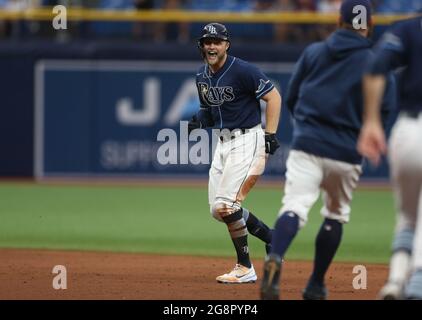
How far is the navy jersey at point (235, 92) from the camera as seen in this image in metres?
8.01

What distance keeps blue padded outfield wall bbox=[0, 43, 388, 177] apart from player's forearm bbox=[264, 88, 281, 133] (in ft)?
33.2

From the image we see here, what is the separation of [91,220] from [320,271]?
22.0 ft

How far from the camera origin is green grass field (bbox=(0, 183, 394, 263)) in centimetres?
1075

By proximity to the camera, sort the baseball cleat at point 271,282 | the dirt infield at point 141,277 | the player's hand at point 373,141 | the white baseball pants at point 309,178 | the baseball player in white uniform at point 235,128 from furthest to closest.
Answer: the baseball player in white uniform at point 235,128
the dirt infield at point 141,277
the white baseball pants at point 309,178
the baseball cleat at point 271,282
the player's hand at point 373,141

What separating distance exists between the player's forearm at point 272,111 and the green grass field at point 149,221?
8.13 ft

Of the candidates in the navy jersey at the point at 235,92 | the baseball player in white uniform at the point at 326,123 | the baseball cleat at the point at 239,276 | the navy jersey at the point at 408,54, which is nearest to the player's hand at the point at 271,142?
the navy jersey at the point at 235,92

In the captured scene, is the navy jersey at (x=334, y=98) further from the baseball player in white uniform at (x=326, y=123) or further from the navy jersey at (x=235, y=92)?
the navy jersey at (x=235, y=92)

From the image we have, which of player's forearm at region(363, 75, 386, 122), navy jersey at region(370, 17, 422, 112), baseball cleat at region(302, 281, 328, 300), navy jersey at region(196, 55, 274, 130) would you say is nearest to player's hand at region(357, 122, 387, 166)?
player's forearm at region(363, 75, 386, 122)

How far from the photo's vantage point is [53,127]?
18156 mm

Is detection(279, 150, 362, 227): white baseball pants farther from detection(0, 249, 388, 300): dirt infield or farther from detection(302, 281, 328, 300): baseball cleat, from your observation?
detection(0, 249, 388, 300): dirt infield

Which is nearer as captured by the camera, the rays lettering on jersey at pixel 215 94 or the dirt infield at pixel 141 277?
the dirt infield at pixel 141 277

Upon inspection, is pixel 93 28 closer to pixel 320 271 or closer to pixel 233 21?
pixel 233 21

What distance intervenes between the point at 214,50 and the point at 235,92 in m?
0.38

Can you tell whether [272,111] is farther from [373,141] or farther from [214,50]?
[373,141]
